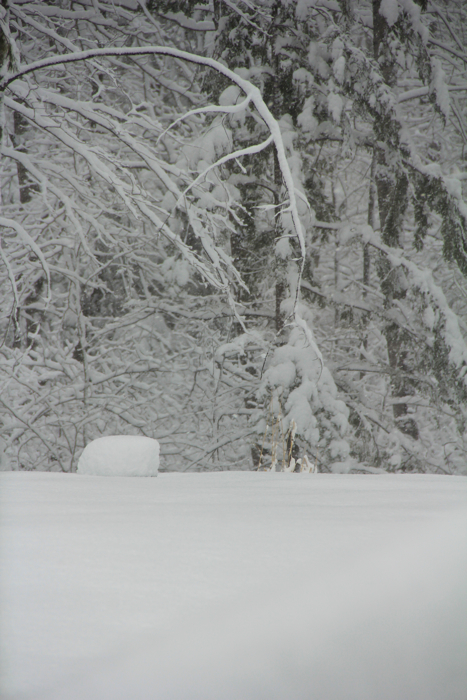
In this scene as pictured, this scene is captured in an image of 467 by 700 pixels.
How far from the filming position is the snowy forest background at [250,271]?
6.08 metres

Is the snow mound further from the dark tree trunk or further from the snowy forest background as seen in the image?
the dark tree trunk

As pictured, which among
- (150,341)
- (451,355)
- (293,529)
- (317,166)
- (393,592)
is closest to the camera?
(393,592)

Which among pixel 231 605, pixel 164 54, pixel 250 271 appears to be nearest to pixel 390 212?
pixel 250 271

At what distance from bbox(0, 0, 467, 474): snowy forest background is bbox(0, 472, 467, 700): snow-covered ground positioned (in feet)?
14.3

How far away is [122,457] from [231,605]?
78.7 inches

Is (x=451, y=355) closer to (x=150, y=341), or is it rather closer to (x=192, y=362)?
(x=192, y=362)

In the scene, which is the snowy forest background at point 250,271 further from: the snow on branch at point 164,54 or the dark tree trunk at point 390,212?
the snow on branch at point 164,54

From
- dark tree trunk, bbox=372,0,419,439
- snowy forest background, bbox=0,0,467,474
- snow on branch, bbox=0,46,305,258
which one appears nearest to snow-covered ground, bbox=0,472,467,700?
snow on branch, bbox=0,46,305,258

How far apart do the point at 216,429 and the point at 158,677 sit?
21.6 feet

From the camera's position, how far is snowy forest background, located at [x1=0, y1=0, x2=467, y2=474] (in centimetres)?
608

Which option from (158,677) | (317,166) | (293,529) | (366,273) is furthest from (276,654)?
(366,273)

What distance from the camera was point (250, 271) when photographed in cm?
707

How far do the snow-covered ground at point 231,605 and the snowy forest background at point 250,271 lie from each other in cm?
436

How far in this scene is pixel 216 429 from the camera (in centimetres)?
724
